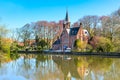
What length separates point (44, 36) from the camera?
51.4m

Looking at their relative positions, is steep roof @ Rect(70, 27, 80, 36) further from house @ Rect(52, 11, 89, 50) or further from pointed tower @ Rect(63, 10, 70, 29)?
pointed tower @ Rect(63, 10, 70, 29)

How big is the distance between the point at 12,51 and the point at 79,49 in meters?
13.6

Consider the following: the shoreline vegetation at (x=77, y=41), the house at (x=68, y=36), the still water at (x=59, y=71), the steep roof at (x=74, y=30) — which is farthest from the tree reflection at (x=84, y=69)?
the steep roof at (x=74, y=30)

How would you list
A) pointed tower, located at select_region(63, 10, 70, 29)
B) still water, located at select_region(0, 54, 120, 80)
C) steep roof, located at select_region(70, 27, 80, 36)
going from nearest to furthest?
still water, located at select_region(0, 54, 120, 80) → steep roof, located at select_region(70, 27, 80, 36) → pointed tower, located at select_region(63, 10, 70, 29)

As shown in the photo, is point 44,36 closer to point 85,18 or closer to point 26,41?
point 26,41

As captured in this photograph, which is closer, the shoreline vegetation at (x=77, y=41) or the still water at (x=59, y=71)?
the still water at (x=59, y=71)

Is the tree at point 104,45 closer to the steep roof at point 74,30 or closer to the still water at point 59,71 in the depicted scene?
the steep roof at point 74,30

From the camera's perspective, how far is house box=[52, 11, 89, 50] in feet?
156

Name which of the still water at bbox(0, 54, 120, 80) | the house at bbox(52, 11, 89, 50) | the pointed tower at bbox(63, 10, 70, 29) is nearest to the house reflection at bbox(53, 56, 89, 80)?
the still water at bbox(0, 54, 120, 80)

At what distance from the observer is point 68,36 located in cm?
4978

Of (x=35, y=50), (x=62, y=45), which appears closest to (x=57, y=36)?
(x=62, y=45)

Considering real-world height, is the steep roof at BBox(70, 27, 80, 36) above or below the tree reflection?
above

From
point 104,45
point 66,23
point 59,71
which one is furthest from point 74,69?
point 66,23

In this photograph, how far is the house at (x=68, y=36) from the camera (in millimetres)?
47419
